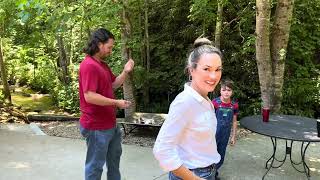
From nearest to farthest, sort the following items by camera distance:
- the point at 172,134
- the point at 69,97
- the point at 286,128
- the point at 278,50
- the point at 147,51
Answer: the point at 172,134
the point at 286,128
the point at 278,50
the point at 147,51
the point at 69,97

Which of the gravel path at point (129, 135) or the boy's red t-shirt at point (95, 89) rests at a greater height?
the boy's red t-shirt at point (95, 89)

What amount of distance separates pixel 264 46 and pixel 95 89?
398 centimetres

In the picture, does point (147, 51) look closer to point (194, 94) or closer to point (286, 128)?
point (286, 128)

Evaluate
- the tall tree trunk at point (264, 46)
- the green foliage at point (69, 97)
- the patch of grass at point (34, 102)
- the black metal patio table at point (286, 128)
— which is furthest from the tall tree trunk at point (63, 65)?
the black metal patio table at point (286, 128)

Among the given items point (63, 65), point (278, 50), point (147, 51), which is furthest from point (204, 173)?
point (63, 65)

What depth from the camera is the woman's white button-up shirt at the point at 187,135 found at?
178 cm

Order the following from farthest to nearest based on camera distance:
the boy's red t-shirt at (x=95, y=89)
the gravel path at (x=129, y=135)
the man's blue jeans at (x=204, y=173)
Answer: the gravel path at (x=129, y=135)
the boy's red t-shirt at (x=95, y=89)
the man's blue jeans at (x=204, y=173)

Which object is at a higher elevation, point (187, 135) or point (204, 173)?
point (187, 135)

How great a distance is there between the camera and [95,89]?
3.13m

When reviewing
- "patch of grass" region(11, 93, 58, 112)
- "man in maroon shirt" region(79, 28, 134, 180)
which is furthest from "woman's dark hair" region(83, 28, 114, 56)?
"patch of grass" region(11, 93, 58, 112)

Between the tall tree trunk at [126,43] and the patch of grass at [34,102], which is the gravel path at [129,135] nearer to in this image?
the tall tree trunk at [126,43]

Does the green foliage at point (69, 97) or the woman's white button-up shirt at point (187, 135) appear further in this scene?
the green foliage at point (69, 97)

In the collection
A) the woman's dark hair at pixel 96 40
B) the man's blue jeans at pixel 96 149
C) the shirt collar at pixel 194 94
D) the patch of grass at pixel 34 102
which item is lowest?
the patch of grass at pixel 34 102

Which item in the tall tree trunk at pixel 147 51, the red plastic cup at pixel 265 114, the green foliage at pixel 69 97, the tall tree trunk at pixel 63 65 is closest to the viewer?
the red plastic cup at pixel 265 114
